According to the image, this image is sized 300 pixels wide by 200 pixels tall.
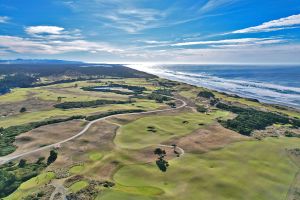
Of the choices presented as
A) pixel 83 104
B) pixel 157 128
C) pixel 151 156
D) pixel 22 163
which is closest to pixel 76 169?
pixel 22 163

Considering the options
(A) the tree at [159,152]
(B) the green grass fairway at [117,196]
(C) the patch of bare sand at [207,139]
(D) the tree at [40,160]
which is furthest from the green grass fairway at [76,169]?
(C) the patch of bare sand at [207,139]

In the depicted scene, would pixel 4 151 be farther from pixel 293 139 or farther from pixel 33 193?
pixel 293 139

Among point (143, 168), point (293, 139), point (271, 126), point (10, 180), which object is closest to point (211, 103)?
point (271, 126)

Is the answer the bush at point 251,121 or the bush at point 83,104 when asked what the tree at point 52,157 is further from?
the bush at point 83,104

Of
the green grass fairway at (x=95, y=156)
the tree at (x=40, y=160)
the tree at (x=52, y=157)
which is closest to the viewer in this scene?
the tree at (x=52, y=157)

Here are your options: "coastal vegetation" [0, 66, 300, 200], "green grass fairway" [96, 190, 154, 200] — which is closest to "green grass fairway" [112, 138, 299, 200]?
"coastal vegetation" [0, 66, 300, 200]

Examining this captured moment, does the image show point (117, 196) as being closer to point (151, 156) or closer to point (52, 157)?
point (151, 156)
